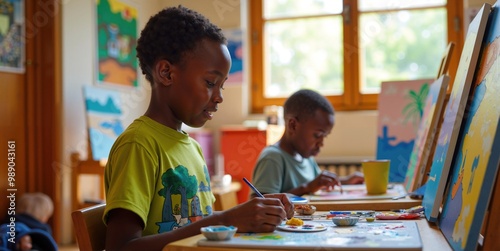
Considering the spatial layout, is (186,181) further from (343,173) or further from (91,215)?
(343,173)

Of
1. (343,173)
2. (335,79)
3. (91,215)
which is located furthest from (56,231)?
(91,215)

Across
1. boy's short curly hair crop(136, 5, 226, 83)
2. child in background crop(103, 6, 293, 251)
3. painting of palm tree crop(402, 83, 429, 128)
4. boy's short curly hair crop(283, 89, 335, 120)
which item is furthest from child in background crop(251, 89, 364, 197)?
boy's short curly hair crop(136, 5, 226, 83)

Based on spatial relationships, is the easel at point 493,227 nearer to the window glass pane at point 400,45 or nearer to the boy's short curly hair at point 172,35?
the boy's short curly hair at point 172,35

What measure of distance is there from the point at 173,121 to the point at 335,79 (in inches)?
135

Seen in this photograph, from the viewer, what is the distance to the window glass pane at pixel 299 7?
178 inches

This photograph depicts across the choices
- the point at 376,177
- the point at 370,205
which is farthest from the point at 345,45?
the point at 370,205

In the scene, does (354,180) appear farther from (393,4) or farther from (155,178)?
(393,4)

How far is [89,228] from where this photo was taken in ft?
3.61

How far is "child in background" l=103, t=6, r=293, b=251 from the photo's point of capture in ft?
3.18

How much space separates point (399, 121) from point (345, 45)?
6.86 feet

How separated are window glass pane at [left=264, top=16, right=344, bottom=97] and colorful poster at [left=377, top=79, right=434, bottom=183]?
194 cm

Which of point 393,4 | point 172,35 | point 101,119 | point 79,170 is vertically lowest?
point 79,170

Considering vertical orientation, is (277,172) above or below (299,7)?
below

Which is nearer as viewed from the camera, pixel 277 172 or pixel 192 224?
pixel 192 224
